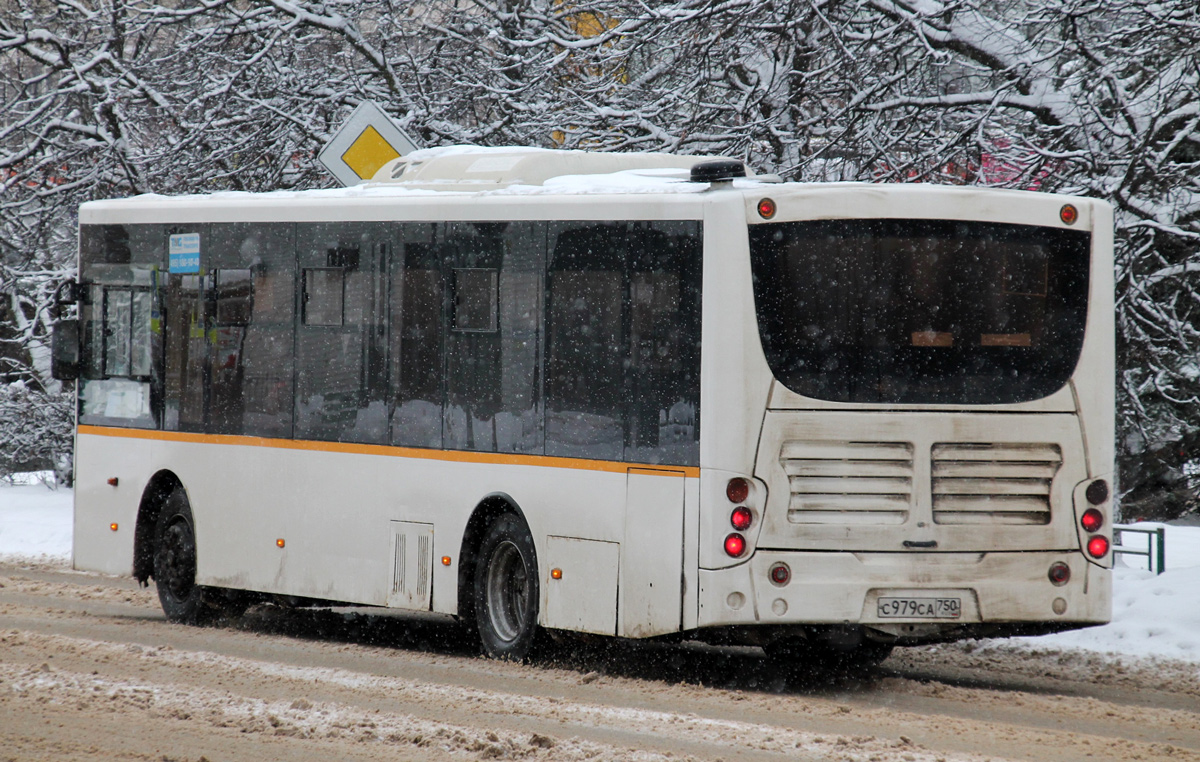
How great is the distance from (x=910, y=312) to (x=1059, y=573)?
5.39 ft

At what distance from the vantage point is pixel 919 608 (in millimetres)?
9141

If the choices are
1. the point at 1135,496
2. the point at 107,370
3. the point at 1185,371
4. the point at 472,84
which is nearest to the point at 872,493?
the point at 107,370

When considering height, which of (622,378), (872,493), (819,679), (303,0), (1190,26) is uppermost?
(303,0)

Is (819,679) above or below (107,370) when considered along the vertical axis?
below

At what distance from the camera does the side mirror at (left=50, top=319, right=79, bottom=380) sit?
13594 millimetres

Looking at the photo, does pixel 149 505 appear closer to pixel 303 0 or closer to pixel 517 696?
pixel 517 696

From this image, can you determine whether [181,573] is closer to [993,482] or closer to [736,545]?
[736,545]

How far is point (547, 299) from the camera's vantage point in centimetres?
1016

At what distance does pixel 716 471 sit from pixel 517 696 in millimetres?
1569

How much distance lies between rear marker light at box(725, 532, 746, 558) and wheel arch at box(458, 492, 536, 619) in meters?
1.89

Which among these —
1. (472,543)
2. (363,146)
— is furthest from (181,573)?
(363,146)

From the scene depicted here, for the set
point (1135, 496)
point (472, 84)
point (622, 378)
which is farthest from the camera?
point (1135, 496)

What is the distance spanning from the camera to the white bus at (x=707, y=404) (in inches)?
360

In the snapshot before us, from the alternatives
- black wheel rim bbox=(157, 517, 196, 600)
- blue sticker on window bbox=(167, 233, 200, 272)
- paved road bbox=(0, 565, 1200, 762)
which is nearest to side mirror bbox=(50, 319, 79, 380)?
blue sticker on window bbox=(167, 233, 200, 272)
